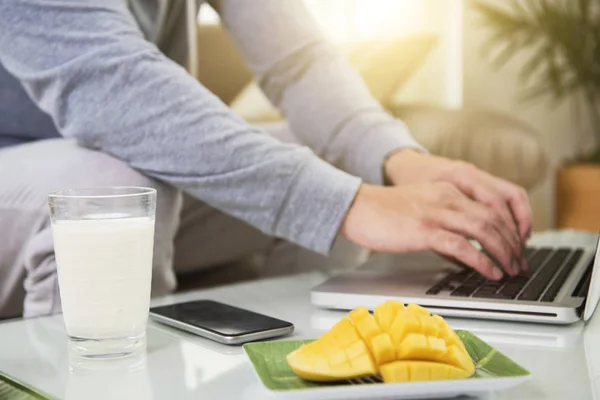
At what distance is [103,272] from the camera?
587mm

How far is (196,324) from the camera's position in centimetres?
69

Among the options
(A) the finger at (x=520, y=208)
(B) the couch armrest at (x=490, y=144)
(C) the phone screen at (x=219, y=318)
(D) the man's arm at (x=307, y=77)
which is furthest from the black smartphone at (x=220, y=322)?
(B) the couch armrest at (x=490, y=144)

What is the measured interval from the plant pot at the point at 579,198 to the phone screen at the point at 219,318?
2.16m

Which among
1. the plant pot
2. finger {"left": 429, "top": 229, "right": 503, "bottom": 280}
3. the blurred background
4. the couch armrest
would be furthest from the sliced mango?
the plant pot

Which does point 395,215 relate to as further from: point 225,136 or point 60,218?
point 60,218

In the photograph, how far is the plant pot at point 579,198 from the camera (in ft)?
8.84

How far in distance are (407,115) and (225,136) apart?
127 cm

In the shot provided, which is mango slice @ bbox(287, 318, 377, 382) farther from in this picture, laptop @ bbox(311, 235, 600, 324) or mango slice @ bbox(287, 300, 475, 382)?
laptop @ bbox(311, 235, 600, 324)

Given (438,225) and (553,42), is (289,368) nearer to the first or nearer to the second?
(438,225)

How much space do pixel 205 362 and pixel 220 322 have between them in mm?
88

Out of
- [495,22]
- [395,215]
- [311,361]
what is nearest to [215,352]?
[311,361]

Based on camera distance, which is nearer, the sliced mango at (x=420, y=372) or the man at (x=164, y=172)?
the sliced mango at (x=420, y=372)

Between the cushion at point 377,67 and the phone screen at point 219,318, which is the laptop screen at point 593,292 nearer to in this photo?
the phone screen at point 219,318

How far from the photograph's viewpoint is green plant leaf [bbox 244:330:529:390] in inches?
19.4
